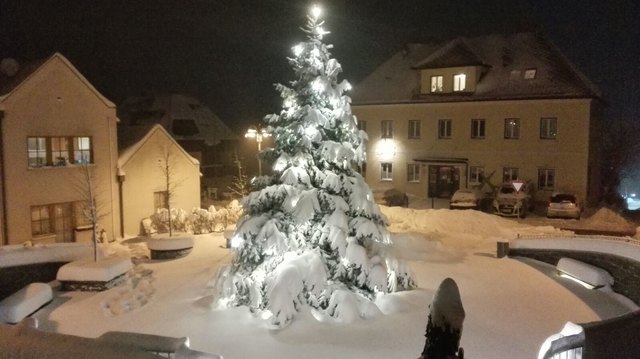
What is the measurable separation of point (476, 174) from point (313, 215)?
2569 cm

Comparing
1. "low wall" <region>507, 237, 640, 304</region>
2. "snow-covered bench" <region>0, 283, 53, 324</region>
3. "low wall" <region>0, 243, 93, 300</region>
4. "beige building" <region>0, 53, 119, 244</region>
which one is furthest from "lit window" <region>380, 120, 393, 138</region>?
"snow-covered bench" <region>0, 283, 53, 324</region>

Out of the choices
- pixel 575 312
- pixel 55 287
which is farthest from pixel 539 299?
pixel 55 287

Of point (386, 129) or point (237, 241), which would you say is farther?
point (386, 129)

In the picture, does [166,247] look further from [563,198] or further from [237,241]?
[563,198]

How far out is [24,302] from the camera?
13.6 m

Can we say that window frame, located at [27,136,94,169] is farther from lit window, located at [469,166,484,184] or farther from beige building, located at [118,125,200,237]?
lit window, located at [469,166,484,184]

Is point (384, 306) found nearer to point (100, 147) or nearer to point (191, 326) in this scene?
point (191, 326)

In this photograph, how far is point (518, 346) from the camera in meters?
11.2

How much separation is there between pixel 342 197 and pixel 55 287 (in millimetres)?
9409

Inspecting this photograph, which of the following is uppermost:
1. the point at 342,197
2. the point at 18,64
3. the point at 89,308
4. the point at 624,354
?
the point at 18,64

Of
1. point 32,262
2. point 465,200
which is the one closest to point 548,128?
point 465,200

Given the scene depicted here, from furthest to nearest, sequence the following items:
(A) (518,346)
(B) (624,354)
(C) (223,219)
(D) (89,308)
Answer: (C) (223,219), (D) (89,308), (A) (518,346), (B) (624,354)

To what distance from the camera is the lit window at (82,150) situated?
2506 centimetres

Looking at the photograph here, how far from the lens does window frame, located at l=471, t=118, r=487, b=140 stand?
Answer: 117 feet
